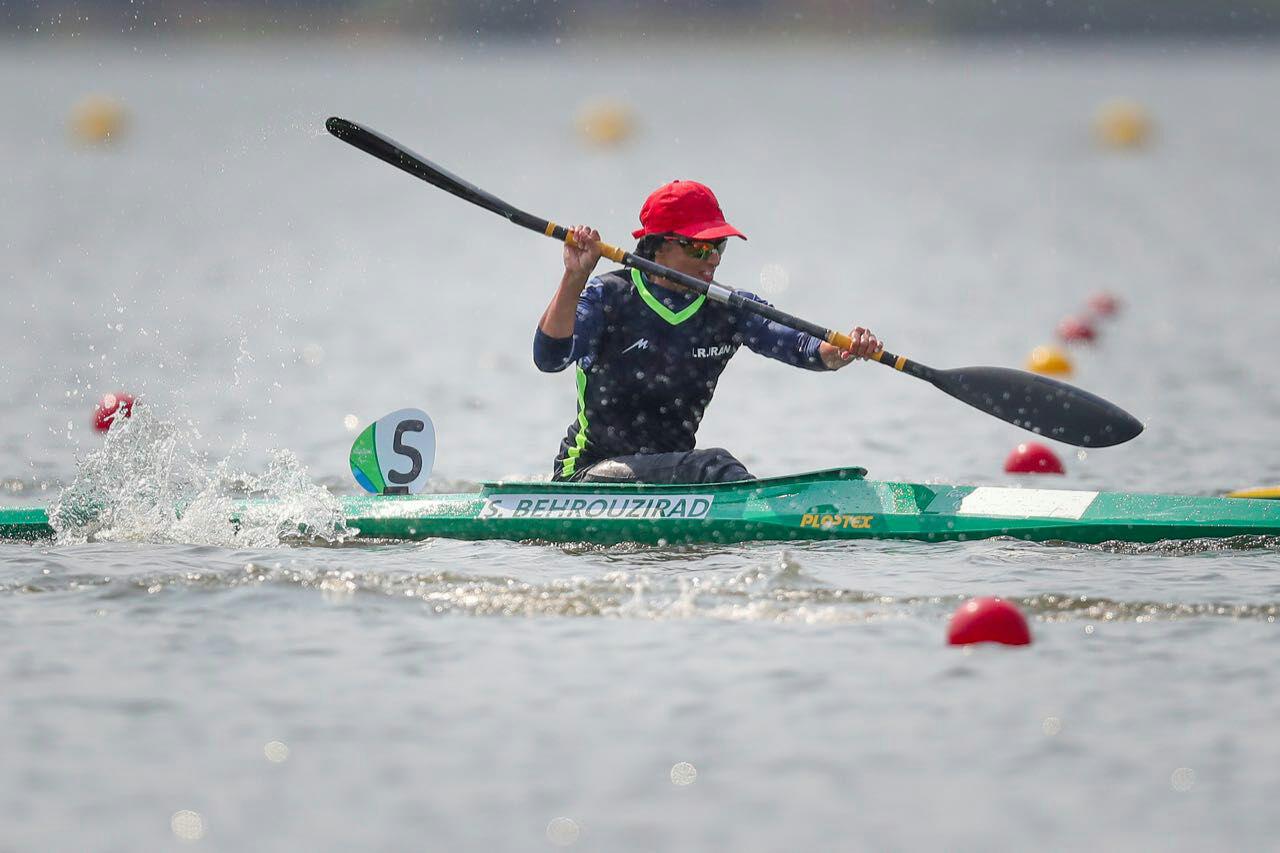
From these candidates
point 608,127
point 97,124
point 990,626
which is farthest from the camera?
point 608,127

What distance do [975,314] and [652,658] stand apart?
12.9 m

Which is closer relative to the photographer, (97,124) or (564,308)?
(564,308)

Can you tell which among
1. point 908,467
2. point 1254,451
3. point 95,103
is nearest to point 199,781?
point 908,467

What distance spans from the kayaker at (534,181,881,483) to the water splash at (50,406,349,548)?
1364mm

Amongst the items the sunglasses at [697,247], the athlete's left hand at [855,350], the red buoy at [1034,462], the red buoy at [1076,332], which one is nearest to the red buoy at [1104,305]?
the red buoy at [1076,332]

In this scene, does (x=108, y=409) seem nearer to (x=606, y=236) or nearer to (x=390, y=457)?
(x=390, y=457)

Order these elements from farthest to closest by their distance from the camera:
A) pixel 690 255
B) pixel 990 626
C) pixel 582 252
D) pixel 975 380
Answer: pixel 975 380, pixel 690 255, pixel 582 252, pixel 990 626

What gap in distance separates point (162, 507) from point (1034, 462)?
5305mm

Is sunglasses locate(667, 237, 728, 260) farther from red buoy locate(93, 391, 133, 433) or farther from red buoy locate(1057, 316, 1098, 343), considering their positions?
red buoy locate(1057, 316, 1098, 343)

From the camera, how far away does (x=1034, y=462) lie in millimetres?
11664

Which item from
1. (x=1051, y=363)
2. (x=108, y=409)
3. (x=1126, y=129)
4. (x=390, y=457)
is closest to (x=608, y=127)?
(x=1126, y=129)

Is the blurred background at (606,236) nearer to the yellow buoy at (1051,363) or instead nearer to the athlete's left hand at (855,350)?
the yellow buoy at (1051,363)

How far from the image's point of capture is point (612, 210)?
28.5 m

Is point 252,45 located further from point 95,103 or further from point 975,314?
point 975,314
